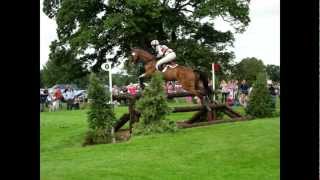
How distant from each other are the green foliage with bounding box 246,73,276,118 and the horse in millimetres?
521

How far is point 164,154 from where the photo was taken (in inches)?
150

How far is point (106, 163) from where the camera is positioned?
3.52 meters

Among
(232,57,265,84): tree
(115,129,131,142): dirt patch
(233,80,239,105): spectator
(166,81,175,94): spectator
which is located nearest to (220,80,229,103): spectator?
(233,80,239,105): spectator

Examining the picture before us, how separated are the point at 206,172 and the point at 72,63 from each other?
199 cm

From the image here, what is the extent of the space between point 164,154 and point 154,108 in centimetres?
102

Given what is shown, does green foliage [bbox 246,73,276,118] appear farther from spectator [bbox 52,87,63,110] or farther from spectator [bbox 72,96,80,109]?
spectator [bbox 52,87,63,110]

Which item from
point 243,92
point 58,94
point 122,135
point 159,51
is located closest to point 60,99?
point 58,94

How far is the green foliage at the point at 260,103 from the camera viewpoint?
217 inches

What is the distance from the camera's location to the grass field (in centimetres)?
315

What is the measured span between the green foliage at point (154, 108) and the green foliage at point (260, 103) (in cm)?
124

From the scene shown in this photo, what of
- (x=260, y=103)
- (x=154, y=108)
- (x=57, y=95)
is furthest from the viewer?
(x=260, y=103)

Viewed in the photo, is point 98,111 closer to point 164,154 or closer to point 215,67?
point 164,154
